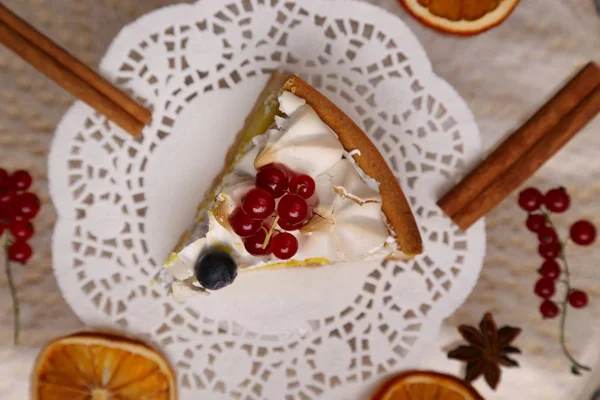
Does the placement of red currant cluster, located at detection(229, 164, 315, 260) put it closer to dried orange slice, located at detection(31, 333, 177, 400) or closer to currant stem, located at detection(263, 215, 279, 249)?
currant stem, located at detection(263, 215, 279, 249)

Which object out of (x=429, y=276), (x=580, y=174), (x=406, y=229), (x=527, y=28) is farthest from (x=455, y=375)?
(x=527, y=28)

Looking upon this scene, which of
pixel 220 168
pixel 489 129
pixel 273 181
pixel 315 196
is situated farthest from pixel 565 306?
pixel 220 168

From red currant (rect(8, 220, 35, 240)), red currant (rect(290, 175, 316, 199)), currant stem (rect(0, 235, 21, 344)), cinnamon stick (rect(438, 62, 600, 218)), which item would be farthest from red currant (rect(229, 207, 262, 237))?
currant stem (rect(0, 235, 21, 344))

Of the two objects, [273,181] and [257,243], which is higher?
[273,181]

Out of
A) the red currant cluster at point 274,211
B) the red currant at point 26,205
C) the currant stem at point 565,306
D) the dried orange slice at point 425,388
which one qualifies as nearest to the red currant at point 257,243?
the red currant cluster at point 274,211

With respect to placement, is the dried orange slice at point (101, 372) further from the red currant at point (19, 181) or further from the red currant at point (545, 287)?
the red currant at point (545, 287)

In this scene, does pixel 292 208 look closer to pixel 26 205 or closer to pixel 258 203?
pixel 258 203
